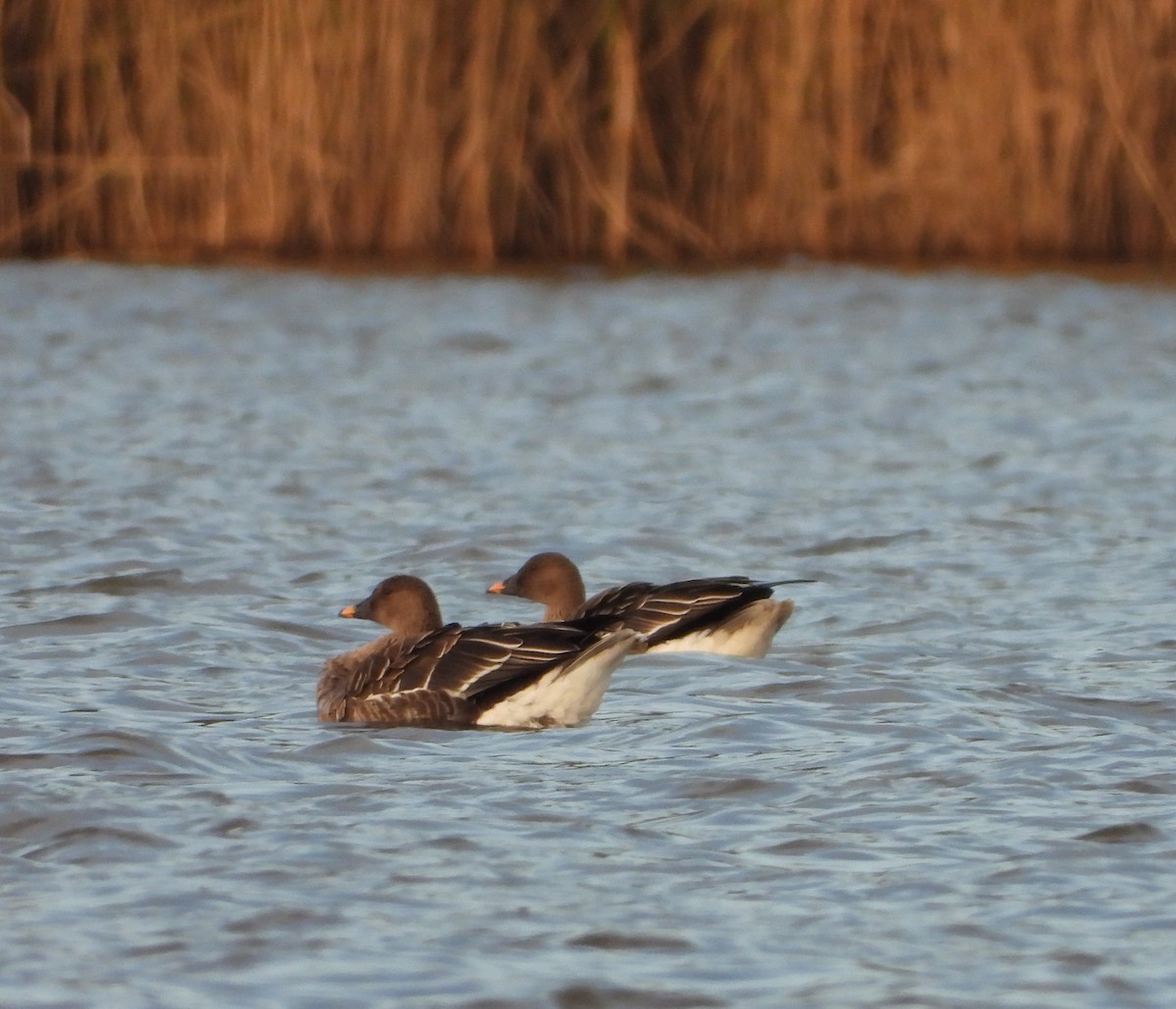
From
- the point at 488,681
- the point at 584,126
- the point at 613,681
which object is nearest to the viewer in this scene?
the point at 488,681

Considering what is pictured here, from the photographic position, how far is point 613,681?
728cm

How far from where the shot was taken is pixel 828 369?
15.0m

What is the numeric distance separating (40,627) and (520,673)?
6.54ft

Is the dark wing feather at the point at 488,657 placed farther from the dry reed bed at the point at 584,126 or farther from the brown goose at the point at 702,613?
the dry reed bed at the point at 584,126

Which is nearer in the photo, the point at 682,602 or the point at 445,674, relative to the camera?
the point at 445,674

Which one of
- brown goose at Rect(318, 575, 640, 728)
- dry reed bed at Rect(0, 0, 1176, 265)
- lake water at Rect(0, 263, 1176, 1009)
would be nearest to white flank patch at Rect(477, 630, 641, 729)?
brown goose at Rect(318, 575, 640, 728)

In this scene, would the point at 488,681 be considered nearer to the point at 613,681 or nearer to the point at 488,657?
the point at 488,657

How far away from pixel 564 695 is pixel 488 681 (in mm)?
217

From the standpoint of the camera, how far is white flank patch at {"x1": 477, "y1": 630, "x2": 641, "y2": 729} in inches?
251

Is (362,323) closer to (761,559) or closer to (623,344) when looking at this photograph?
(623,344)

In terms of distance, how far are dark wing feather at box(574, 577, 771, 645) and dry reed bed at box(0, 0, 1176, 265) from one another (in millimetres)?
10985

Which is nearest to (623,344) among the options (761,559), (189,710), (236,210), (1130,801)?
(236,210)

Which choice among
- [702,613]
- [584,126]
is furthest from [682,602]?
[584,126]

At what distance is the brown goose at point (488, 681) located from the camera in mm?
6391
